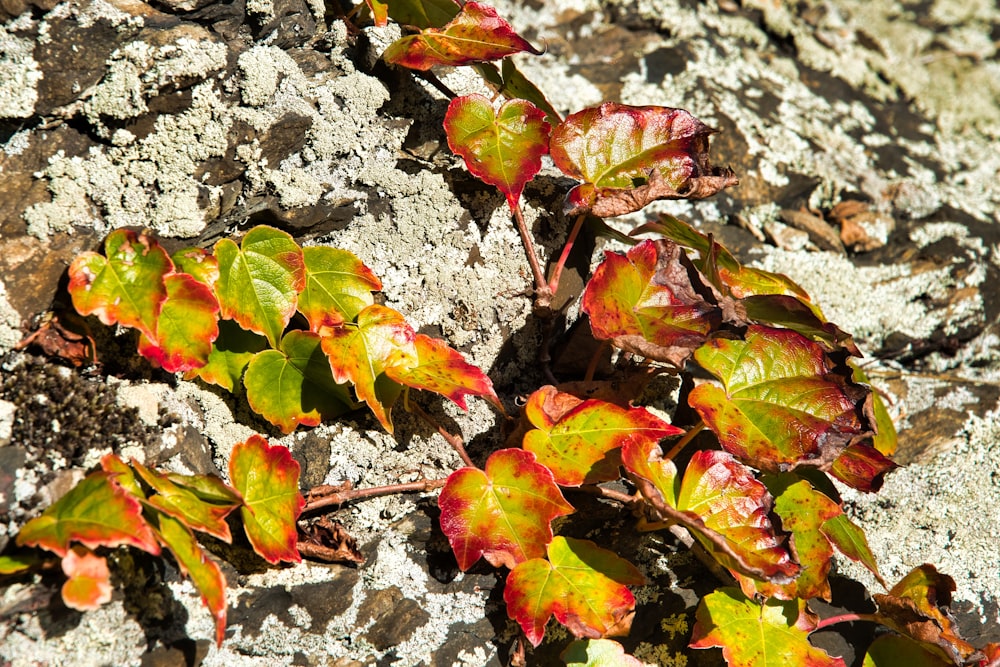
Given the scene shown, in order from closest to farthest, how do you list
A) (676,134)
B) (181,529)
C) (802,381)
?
(181,529), (802,381), (676,134)

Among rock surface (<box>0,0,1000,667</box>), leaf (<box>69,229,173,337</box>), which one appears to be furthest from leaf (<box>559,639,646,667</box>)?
leaf (<box>69,229,173,337</box>)

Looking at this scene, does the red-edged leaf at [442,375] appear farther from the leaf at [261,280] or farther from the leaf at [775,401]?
the leaf at [775,401]

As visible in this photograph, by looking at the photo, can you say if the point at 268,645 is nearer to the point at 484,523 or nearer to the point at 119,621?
the point at 119,621

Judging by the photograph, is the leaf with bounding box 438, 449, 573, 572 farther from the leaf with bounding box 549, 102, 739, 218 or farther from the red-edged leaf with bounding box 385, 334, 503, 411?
the leaf with bounding box 549, 102, 739, 218

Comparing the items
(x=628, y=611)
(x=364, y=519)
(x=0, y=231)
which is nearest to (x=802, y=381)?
(x=628, y=611)

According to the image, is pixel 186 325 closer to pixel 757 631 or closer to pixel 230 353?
pixel 230 353

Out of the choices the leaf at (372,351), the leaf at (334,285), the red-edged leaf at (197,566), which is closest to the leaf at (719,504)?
the leaf at (372,351)

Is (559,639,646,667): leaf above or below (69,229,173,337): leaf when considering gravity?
below

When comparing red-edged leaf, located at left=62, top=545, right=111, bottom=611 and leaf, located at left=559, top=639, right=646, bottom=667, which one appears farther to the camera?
leaf, located at left=559, top=639, right=646, bottom=667
